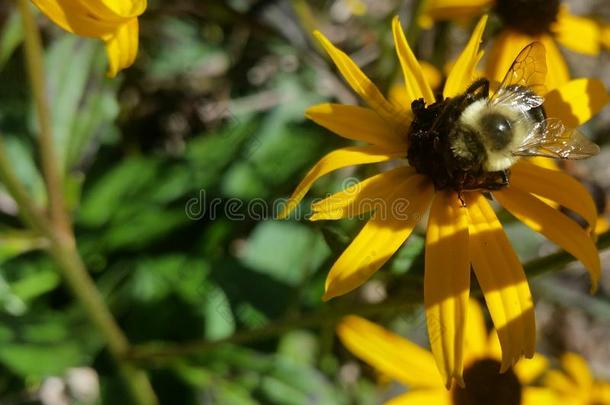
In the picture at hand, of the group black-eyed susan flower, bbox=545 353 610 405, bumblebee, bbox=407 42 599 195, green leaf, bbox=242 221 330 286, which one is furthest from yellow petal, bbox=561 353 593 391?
bumblebee, bbox=407 42 599 195

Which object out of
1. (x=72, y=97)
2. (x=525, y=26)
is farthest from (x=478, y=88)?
(x=72, y=97)

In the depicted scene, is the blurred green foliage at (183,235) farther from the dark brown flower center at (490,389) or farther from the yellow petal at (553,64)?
the yellow petal at (553,64)

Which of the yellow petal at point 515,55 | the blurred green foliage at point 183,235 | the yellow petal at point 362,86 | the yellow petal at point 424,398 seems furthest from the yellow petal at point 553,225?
the yellow petal at point 424,398

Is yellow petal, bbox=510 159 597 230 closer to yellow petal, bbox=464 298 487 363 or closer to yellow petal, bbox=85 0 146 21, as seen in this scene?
yellow petal, bbox=464 298 487 363

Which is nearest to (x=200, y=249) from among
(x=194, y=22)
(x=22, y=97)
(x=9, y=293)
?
(x=9, y=293)

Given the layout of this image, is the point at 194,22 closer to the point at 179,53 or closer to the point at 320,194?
the point at 179,53

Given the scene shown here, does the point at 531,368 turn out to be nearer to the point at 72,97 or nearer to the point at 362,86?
the point at 362,86
